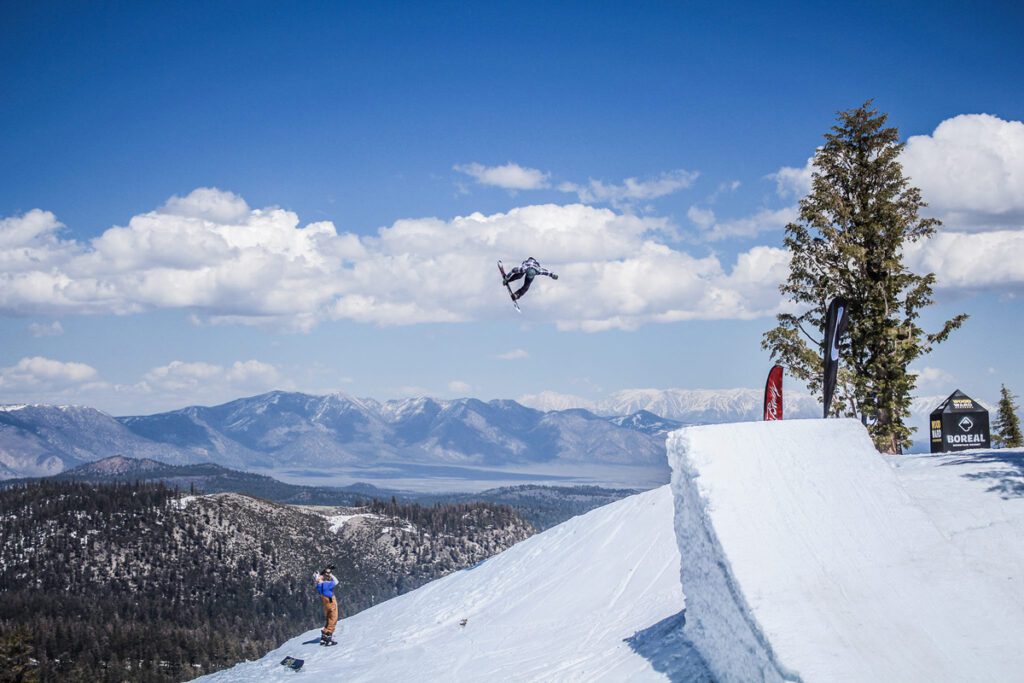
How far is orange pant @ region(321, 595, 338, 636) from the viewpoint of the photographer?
953 inches

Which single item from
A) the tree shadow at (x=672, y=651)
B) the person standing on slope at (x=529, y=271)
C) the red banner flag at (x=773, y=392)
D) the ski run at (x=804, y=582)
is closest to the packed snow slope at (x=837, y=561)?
the ski run at (x=804, y=582)

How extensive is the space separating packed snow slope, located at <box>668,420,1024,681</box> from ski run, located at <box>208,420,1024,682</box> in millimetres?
26

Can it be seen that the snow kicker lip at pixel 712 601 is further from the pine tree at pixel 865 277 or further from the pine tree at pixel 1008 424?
the pine tree at pixel 1008 424

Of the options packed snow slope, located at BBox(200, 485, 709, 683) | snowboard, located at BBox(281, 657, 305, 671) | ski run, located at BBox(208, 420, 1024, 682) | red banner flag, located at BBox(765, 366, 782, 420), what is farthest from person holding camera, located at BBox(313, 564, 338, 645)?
red banner flag, located at BBox(765, 366, 782, 420)

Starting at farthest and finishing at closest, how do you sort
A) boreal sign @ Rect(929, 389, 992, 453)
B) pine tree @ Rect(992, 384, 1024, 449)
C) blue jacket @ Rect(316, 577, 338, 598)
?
pine tree @ Rect(992, 384, 1024, 449) < boreal sign @ Rect(929, 389, 992, 453) < blue jacket @ Rect(316, 577, 338, 598)

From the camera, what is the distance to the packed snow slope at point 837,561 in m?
11.0

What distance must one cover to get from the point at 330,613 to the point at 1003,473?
19.1 metres

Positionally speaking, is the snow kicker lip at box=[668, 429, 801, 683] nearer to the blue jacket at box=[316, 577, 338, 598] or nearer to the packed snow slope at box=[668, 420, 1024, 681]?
the packed snow slope at box=[668, 420, 1024, 681]

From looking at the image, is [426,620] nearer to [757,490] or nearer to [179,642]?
[757,490]

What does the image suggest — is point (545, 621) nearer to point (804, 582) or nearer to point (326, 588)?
point (326, 588)

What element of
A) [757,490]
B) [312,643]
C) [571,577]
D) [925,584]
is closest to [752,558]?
[757,490]

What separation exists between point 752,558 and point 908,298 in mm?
→ 24017

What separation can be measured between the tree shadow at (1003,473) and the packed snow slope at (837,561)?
7cm

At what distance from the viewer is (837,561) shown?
41.3 feet
